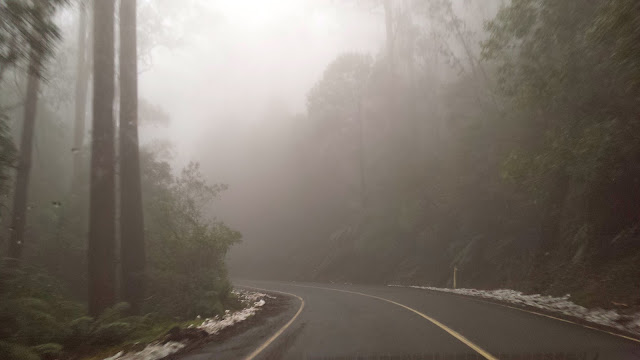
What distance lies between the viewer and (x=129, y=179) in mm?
14344

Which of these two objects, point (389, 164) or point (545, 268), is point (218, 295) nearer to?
point (545, 268)

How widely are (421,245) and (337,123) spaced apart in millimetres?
20504

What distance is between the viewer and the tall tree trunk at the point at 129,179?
1391 centimetres

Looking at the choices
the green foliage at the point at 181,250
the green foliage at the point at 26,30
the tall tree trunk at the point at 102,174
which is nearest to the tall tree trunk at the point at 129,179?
the green foliage at the point at 181,250

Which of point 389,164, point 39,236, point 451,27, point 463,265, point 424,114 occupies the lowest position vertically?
point 463,265

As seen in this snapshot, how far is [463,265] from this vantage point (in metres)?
25.1

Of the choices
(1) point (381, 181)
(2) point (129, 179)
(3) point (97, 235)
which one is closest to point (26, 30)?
(3) point (97, 235)

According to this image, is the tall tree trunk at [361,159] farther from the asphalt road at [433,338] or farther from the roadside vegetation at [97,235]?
the asphalt road at [433,338]

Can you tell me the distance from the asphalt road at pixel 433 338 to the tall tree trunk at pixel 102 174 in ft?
14.2

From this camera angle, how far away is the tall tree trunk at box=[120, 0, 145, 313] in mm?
13914

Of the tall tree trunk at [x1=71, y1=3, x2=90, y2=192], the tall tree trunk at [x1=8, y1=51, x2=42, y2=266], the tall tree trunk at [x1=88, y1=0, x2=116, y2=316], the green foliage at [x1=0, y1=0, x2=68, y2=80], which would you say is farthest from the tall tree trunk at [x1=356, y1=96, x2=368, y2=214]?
the green foliage at [x1=0, y1=0, x2=68, y2=80]

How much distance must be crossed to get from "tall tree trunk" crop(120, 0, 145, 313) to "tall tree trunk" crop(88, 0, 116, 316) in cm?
141

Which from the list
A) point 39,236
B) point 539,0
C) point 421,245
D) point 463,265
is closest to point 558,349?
point 539,0

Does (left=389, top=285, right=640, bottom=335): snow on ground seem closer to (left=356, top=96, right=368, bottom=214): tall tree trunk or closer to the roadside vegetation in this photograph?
the roadside vegetation
